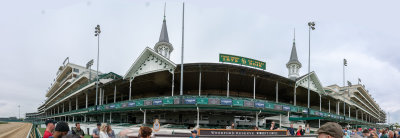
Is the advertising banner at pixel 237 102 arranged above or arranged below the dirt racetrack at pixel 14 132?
above

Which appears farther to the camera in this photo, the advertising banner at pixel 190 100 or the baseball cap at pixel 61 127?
the advertising banner at pixel 190 100

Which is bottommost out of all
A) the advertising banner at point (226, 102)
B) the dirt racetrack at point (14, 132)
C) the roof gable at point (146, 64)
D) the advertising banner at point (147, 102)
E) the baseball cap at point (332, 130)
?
the dirt racetrack at point (14, 132)

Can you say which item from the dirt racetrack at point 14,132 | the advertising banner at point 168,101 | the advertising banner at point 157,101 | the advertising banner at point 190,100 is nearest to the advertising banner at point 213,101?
the advertising banner at point 190,100

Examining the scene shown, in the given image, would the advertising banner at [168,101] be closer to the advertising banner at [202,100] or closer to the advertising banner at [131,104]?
the advertising banner at [202,100]

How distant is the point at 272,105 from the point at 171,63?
11736mm

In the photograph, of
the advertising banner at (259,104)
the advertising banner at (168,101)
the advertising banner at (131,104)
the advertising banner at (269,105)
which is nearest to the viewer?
the advertising banner at (168,101)

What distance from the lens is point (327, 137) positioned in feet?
7.55

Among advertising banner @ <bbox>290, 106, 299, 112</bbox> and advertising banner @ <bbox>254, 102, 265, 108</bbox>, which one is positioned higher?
advertising banner @ <bbox>254, 102, 265, 108</bbox>

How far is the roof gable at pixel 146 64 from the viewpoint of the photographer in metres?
27.0

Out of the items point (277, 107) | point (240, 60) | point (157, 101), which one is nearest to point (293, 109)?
point (277, 107)

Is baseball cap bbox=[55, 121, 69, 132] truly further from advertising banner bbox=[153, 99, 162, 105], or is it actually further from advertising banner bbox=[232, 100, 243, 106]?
advertising banner bbox=[153, 99, 162, 105]

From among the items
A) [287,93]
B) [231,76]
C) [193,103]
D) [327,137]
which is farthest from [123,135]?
[287,93]

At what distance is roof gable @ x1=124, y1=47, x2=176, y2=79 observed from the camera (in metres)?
27.0

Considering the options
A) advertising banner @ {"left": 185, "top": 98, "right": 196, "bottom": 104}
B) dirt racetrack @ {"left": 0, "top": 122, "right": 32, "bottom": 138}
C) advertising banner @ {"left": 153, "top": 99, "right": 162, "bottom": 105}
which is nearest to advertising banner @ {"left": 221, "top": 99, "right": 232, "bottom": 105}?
advertising banner @ {"left": 185, "top": 98, "right": 196, "bottom": 104}
